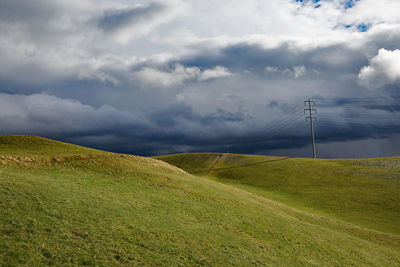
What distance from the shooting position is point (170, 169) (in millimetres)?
50844

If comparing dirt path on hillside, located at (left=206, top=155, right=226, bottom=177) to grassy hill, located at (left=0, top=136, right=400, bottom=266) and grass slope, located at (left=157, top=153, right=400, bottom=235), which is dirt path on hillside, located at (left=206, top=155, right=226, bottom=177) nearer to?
grass slope, located at (left=157, top=153, right=400, bottom=235)

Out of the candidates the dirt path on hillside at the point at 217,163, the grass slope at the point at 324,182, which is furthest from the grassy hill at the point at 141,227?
the dirt path on hillside at the point at 217,163

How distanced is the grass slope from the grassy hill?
13.9m

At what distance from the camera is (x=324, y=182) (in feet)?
241

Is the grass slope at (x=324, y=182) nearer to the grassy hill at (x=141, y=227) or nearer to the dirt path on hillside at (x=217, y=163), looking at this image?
the dirt path on hillside at (x=217, y=163)

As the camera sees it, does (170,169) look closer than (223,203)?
No

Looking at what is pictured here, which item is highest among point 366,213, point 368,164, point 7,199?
point 7,199

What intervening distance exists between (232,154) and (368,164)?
48137mm

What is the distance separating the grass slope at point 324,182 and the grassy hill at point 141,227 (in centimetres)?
1388

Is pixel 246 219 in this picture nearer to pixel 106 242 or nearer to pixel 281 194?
pixel 106 242

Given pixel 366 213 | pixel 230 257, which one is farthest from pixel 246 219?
pixel 366 213

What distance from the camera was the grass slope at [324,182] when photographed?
52688 millimetres

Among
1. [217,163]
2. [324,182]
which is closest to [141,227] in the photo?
[324,182]

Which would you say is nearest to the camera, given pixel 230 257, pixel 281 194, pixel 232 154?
pixel 230 257
